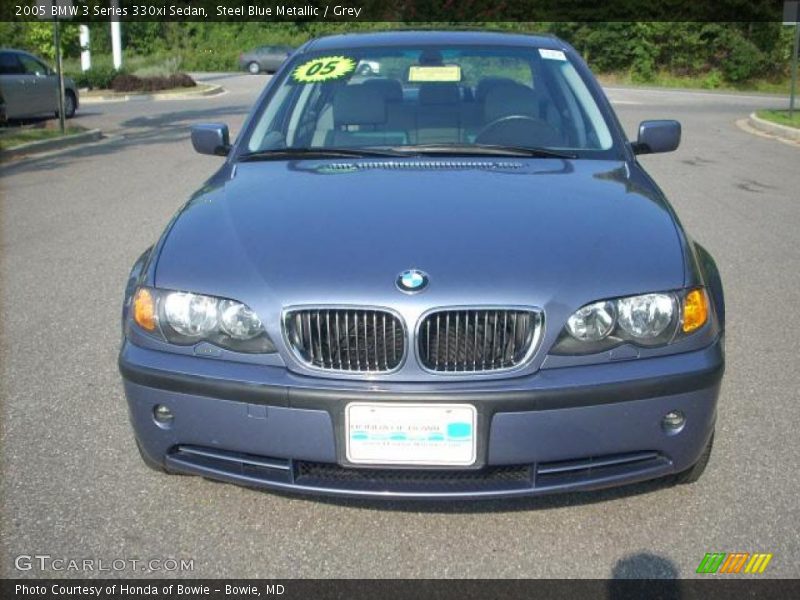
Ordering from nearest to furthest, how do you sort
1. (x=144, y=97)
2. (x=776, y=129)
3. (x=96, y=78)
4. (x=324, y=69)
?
(x=324, y=69)
(x=776, y=129)
(x=144, y=97)
(x=96, y=78)

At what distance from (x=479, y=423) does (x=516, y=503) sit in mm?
614

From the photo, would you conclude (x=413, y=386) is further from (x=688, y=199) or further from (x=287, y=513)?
(x=688, y=199)

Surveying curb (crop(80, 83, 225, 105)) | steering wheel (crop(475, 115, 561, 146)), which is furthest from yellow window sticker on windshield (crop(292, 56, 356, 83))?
curb (crop(80, 83, 225, 105))

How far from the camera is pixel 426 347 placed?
2.62 m

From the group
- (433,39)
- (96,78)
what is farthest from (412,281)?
(96,78)

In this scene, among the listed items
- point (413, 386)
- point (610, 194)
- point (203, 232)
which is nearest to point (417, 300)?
point (413, 386)

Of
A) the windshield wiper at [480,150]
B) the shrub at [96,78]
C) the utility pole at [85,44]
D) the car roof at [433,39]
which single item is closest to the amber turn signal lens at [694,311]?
the windshield wiper at [480,150]

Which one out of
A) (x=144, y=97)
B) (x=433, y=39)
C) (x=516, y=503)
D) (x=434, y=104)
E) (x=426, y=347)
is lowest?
(x=144, y=97)

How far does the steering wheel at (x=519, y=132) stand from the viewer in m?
3.95

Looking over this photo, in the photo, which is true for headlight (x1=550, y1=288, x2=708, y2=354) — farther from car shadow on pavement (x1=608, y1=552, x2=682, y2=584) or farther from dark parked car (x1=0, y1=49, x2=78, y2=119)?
dark parked car (x1=0, y1=49, x2=78, y2=119)

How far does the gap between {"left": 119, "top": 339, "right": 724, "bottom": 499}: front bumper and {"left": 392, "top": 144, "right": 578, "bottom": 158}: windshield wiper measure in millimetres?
1323

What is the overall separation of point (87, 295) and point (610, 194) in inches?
149

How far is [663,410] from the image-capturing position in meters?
2.67

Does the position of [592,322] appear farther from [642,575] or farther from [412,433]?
[642,575]
